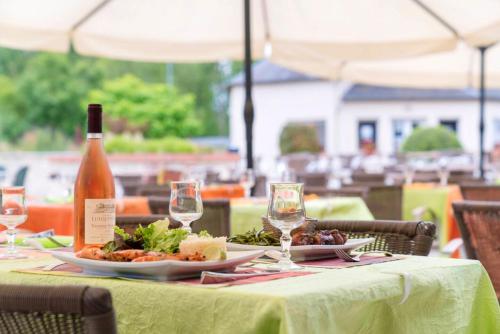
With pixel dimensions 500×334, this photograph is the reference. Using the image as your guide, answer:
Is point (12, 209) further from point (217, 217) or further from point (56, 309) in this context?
point (217, 217)

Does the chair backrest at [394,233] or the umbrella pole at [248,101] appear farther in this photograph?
the umbrella pole at [248,101]

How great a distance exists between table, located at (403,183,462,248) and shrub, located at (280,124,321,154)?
26867 millimetres

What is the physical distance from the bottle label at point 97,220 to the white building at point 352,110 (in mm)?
39875

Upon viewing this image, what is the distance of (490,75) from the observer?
38.3 ft

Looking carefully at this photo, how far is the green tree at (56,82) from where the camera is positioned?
6078 cm

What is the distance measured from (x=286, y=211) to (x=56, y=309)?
2.72 ft

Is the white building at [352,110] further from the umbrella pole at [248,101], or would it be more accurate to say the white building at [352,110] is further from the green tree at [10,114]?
the umbrella pole at [248,101]

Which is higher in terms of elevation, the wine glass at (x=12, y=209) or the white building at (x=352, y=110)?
the white building at (x=352, y=110)

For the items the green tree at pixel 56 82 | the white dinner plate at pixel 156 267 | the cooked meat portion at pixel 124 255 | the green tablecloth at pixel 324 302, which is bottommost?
the green tablecloth at pixel 324 302

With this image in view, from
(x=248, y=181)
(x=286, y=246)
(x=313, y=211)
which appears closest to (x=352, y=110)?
(x=248, y=181)

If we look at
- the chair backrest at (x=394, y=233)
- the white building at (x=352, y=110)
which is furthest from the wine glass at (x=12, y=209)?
the white building at (x=352, y=110)

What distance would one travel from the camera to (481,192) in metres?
6.54

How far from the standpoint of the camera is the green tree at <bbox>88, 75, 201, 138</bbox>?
56.7m

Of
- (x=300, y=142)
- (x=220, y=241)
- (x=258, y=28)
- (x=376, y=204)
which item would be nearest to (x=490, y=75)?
(x=258, y=28)
